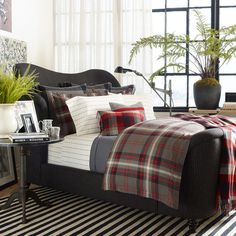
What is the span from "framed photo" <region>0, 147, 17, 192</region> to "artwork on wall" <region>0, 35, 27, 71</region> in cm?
85

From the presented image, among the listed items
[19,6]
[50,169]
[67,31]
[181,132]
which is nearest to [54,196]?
[50,169]

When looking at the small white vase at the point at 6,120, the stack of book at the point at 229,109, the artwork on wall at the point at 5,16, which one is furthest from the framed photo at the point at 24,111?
the stack of book at the point at 229,109

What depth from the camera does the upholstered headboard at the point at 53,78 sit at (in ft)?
12.3

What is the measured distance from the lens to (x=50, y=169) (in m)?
3.59

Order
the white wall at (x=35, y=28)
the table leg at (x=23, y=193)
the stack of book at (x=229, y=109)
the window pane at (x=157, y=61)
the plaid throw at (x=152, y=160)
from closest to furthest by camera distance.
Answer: the plaid throw at (x=152, y=160), the table leg at (x=23, y=193), the white wall at (x=35, y=28), the stack of book at (x=229, y=109), the window pane at (x=157, y=61)

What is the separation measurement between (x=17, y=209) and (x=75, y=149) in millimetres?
659

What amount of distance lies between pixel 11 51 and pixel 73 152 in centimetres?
148

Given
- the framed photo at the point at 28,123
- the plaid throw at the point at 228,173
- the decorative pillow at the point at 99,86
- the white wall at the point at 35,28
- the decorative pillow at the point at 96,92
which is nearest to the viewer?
the plaid throw at the point at 228,173

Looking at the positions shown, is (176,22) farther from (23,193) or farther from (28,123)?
(23,193)

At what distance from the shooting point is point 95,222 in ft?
9.73

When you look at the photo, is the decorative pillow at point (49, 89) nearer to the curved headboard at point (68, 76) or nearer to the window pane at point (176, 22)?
the curved headboard at point (68, 76)

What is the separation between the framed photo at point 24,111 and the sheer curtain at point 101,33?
185 centimetres

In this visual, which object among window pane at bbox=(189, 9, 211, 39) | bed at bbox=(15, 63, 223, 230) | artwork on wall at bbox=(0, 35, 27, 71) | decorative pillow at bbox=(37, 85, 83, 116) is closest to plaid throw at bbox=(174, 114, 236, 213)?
bed at bbox=(15, 63, 223, 230)

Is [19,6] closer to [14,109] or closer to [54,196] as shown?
[14,109]
